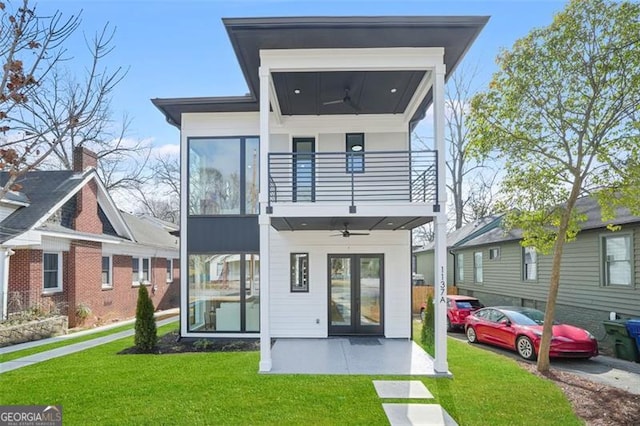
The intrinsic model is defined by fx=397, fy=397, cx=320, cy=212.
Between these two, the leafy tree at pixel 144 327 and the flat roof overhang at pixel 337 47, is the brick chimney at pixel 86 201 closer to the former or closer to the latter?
the flat roof overhang at pixel 337 47

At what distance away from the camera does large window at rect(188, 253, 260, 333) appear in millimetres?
10289

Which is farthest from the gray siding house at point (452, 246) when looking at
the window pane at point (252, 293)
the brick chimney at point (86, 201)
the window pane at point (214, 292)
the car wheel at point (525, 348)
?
the brick chimney at point (86, 201)

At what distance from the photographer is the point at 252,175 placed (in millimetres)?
10406

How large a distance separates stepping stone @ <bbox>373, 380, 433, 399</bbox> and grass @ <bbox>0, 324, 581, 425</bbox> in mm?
144

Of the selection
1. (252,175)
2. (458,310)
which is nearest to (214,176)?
(252,175)

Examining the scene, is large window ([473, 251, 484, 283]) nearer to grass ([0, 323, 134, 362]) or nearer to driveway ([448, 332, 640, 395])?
driveway ([448, 332, 640, 395])

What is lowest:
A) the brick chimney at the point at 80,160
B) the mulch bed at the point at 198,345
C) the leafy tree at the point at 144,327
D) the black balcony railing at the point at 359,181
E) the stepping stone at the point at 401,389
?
the mulch bed at the point at 198,345

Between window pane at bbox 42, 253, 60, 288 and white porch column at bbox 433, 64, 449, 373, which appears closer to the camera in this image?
white porch column at bbox 433, 64, 449, 373

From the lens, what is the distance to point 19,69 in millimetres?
3781

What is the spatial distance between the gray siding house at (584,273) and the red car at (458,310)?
2300 mm

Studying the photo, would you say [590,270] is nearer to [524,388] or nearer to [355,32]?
[524,388]

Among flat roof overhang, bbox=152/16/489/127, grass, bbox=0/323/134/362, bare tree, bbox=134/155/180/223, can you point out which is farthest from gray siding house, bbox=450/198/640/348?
bare tree, bbox=134/155/180/223

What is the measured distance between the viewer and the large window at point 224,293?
33.8 ft

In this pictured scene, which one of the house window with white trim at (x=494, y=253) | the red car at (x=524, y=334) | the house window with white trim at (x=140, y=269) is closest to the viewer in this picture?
the red car at (x=524, y=334)
